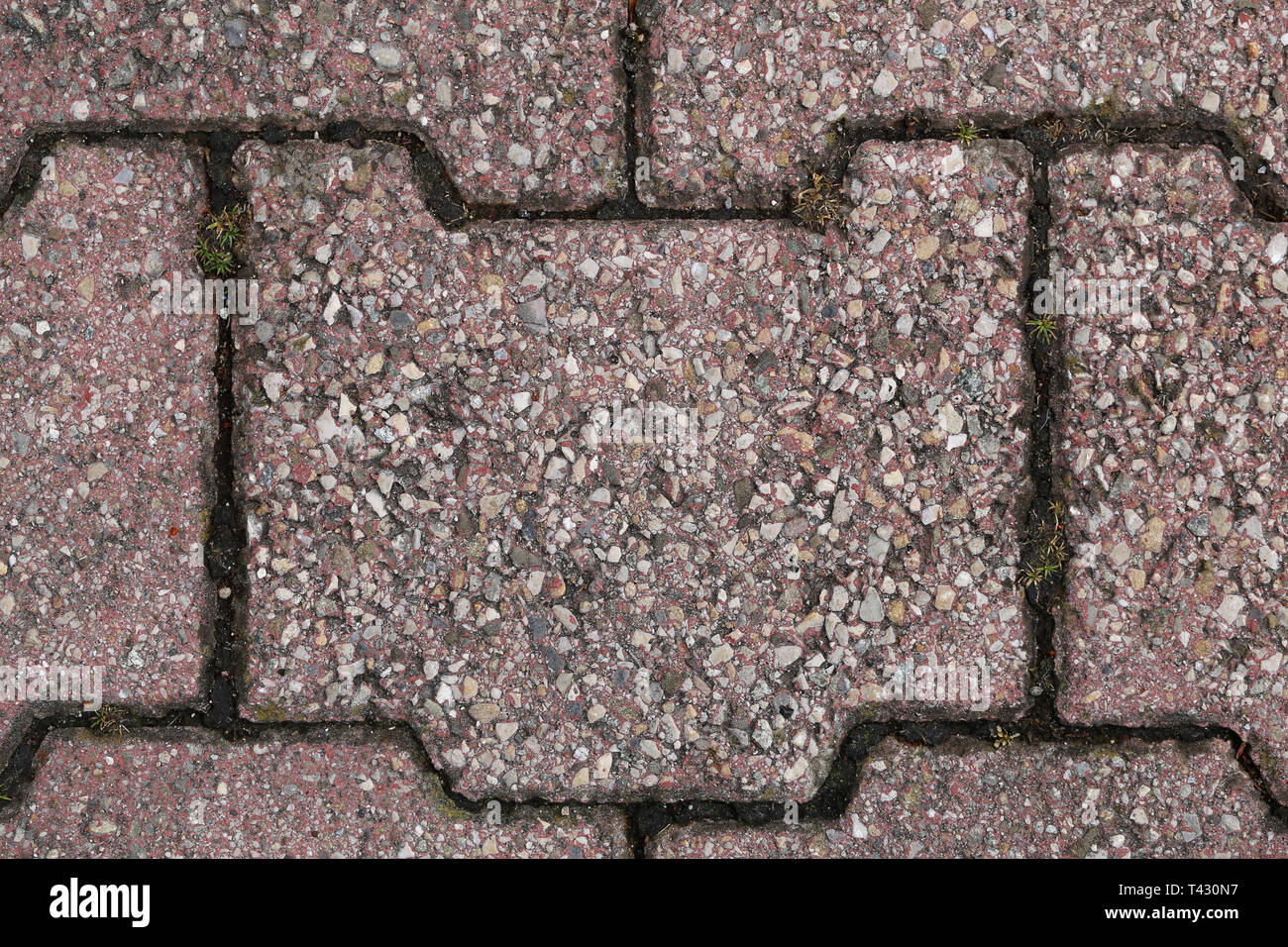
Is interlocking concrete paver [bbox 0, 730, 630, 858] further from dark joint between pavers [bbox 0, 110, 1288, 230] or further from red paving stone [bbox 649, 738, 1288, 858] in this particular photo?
dark joint between pavers [bbox 0, 110, 1288, 230]

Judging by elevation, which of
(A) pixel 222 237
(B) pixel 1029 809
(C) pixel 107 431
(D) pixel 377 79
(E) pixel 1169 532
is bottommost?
(B) pixel 1029 809

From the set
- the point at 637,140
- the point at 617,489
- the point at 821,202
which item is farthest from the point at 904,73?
the point at 617,489

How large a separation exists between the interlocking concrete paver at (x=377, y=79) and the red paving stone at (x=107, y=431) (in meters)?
0.13

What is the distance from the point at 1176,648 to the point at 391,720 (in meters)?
1.62

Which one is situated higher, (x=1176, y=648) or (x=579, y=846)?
(x=1176, y=648)

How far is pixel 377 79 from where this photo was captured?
216 centimetres

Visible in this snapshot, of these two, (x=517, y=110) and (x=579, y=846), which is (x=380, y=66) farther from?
(x=579, y=846)

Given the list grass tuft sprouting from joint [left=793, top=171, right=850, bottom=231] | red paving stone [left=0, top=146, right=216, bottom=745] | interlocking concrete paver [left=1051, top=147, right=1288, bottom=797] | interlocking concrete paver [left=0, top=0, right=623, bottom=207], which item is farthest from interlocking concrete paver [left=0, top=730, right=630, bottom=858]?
grass tuft sprouting from joint [left=793, top=171, right=850, bottom=231]

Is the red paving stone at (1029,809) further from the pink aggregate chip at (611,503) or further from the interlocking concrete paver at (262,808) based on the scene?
Answer: the interlocking concrete paver at (262,808)

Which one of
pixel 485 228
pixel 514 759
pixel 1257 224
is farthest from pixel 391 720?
pixel 1257 224

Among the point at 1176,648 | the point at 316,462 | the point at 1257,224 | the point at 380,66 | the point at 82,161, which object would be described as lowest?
the point at 1176,648

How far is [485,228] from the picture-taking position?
7.07 ft

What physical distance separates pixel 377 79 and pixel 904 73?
3.57 feet

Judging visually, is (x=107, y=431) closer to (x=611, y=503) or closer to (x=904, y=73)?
(x=611, y=503)
